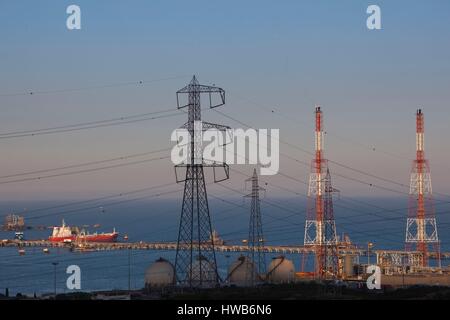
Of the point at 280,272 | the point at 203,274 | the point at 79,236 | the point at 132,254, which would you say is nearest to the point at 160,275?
the point at 203,274

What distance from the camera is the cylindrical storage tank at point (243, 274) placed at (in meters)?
31.9

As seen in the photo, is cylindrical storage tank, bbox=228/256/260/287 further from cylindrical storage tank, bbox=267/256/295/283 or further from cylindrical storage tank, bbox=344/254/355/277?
cylindrical storage tank, bbox=344/254/355/277

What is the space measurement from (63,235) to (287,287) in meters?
61.8

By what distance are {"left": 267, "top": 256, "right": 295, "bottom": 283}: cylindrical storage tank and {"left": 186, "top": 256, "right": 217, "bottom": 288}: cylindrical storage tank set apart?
12.4 feet

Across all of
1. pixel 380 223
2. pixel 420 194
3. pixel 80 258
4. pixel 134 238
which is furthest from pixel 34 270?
pixel 380 223

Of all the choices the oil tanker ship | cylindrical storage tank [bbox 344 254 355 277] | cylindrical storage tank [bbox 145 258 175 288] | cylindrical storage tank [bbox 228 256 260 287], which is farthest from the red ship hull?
cylindrical storage tank [bbox 228 256 260 287]

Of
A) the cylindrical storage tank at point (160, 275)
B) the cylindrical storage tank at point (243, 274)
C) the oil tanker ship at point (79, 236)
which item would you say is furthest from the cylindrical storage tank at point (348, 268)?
the oil tanker ship at point (79, 236)

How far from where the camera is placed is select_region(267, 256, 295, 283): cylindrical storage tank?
33.7 meters

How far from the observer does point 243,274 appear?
32.2 meters

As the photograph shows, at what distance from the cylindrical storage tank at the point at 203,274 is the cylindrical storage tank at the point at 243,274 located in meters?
1.62

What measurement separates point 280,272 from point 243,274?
235 centimetres

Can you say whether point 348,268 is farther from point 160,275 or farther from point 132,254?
point 132,254

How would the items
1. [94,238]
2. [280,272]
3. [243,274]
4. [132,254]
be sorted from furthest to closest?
[94,238]
[132,254]
[280,272]
[243,274]
